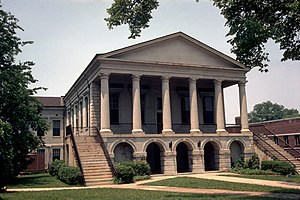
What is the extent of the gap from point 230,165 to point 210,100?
7.68 meters

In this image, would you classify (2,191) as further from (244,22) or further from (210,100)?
(210,100)

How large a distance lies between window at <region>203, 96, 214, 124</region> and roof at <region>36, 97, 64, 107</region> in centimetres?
2367

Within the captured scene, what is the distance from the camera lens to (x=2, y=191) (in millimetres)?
17969

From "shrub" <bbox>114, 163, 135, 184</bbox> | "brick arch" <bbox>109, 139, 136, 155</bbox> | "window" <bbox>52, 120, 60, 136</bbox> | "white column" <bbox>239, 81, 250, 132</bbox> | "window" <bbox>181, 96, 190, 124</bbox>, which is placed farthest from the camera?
"window" <bbox>52, 120, 60, 136</bbox>

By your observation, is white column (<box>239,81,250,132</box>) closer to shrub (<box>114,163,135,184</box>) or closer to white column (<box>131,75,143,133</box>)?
white column (<box>131,75,143,133</box>)

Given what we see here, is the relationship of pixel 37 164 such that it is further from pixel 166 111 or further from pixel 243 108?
pixel 243 108

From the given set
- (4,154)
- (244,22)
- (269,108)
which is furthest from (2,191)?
(269,108)

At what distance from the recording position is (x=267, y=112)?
421ft

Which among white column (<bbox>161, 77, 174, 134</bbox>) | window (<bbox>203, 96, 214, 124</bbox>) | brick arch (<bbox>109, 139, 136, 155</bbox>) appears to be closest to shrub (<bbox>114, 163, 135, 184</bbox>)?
brick arch (<bbox>109, 139, 136, 155</bbox>)

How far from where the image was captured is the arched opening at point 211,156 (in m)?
29.9

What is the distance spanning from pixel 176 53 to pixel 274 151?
39.4ft

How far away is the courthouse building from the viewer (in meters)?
26.7

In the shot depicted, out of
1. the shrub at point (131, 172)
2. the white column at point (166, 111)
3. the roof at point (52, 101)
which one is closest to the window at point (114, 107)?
the white column at point (166, 111)

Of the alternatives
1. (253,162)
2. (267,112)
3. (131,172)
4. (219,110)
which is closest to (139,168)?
(131,172)
